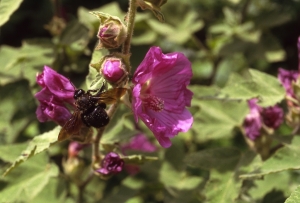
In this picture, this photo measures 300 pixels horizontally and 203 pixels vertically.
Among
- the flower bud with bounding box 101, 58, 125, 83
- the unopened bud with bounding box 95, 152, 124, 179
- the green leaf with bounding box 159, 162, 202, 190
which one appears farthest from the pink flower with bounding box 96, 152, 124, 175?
the green leaf with bounding box 159, 162, 202, 190

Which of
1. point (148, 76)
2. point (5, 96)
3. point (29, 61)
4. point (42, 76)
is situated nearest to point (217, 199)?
point (148, 76)

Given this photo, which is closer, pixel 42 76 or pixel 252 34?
pixel 42 76

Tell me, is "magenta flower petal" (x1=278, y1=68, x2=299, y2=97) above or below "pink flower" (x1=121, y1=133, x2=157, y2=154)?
above

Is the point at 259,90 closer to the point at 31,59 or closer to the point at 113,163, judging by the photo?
the point at 113,163

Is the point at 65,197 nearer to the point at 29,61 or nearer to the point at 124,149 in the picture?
the point at 124,149

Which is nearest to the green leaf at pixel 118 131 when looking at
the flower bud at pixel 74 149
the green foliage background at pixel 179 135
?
the green foliage background at pixel 179 135

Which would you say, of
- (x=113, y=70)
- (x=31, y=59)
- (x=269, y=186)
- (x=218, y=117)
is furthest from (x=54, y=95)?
(x=269, y=186)

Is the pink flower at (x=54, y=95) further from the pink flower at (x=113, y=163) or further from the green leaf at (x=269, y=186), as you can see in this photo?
the green leaf at (x=269, y=186)

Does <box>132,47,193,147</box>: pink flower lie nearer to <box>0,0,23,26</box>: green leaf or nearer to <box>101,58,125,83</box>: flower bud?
<box>101,58,125,83</box>: flower bud
